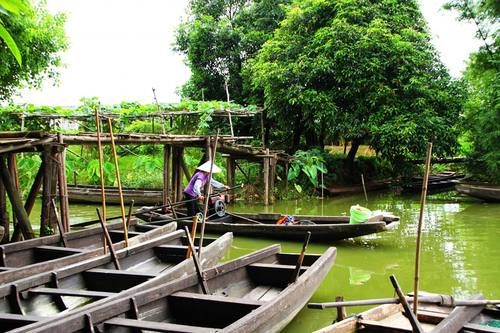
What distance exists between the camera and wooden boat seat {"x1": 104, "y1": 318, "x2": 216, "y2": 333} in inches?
124

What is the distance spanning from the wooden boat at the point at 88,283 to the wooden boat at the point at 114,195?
25.8 ft

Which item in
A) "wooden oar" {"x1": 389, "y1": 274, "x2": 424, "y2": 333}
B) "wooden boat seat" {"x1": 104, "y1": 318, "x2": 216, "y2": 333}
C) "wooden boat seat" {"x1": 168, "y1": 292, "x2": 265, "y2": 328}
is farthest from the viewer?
"wooden boat seat" {"x1": 168, "y1": 292, "x2": 265, "y2": 328}

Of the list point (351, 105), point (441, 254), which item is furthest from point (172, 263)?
point (351, 105)

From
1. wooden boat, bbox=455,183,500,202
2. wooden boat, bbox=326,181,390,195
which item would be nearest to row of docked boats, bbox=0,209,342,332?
wooden boat, bbox=455,183,500,202

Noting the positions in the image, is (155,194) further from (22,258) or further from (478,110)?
(478,110)

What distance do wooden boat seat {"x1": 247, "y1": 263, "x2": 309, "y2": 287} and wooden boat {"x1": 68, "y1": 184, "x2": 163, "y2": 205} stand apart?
916 cm

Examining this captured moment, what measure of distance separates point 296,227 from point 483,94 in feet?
34.8

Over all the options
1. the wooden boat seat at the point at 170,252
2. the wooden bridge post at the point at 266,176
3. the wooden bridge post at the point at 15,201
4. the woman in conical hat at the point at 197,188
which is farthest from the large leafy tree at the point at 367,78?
the wooden bridge post at the point at 15,201

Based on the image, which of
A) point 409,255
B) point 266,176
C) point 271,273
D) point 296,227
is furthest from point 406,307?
point 266,176

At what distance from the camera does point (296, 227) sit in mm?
8500

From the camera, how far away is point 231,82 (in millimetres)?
19969

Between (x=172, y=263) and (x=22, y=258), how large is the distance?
1851 millimetres

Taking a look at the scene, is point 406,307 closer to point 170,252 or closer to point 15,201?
point 170,252

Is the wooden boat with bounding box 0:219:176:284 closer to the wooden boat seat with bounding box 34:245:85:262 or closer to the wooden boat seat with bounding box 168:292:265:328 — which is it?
the wooden boat seat with bounding box 34:245:85:262
